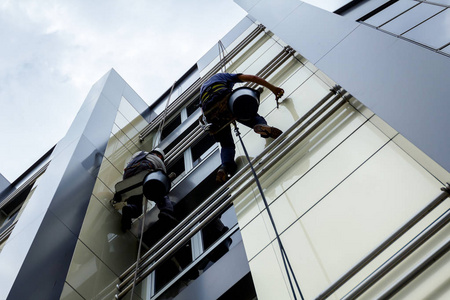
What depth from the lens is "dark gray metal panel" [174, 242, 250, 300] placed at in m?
4.69

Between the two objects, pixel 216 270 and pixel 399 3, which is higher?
pixel 399 3

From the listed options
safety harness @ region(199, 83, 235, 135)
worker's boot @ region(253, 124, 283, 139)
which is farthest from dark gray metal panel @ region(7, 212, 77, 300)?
worker's boot @ region(253, 124, 283, 139)

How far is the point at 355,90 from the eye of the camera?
175 inches

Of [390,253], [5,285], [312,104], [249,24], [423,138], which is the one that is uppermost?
[249,24]

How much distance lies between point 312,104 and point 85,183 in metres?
3.89

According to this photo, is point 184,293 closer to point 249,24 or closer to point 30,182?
point 249,24

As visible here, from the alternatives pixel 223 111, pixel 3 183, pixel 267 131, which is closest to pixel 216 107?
pixel 223 111

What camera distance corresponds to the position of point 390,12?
6.09 meters

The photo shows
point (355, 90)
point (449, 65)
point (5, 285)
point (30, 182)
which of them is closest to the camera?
point (449, 65)

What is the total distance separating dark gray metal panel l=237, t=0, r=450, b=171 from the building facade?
13mm

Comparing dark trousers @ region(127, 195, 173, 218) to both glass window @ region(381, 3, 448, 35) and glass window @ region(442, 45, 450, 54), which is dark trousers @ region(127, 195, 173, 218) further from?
glass window @ region(442, 45, 450, 54)

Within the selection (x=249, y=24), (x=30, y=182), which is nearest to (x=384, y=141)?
(x=249, y=24)

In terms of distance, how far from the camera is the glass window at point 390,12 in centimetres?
574

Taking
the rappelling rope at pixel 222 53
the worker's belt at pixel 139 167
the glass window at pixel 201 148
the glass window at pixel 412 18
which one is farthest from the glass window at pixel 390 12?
the rappelling rope at pixel 222 53
